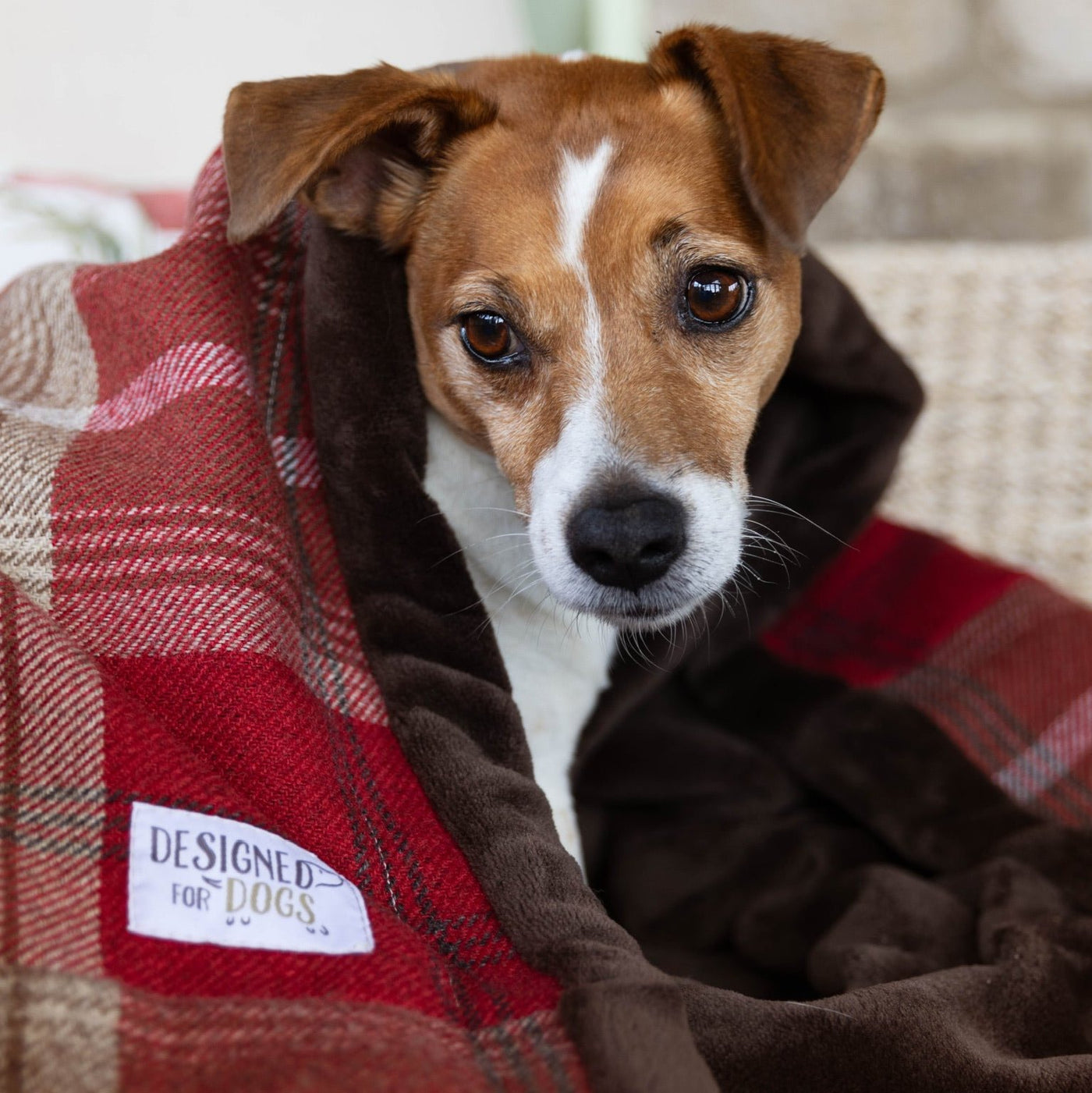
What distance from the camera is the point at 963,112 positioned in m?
2.73

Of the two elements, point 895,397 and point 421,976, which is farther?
point 895,397

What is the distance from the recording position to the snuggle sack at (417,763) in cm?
90

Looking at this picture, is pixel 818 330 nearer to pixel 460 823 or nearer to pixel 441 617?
pixel 441 617

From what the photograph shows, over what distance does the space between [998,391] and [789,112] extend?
1289 millimetres

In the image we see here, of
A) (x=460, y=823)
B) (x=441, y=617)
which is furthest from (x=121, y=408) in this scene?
(x=460, y=823)

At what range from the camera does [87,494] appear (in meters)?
1.19

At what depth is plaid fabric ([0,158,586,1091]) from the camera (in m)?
0.84

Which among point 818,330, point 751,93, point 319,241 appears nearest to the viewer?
point 751,93

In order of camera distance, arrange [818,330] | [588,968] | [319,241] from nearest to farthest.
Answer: [588,968], [319,241], [818,330]

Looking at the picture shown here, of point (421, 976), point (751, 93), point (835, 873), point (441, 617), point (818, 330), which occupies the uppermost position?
point (751, 93)

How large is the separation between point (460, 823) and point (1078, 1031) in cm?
78

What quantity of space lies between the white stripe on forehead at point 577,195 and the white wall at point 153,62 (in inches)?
66.3

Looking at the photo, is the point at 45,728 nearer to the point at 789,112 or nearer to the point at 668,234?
the point at 668,234

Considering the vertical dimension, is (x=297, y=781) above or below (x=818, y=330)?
below
